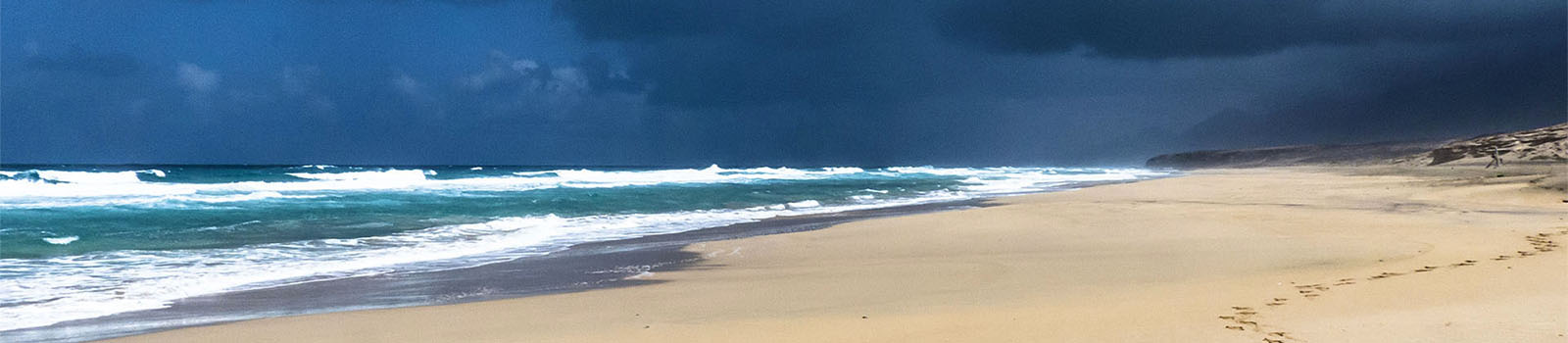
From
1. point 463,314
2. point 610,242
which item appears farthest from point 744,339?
point 610,242

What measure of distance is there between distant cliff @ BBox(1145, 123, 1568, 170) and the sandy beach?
25.9 m

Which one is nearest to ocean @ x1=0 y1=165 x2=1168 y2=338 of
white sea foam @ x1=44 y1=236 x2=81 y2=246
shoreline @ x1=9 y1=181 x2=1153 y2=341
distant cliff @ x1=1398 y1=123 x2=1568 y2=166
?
white sea foam @ x1=44 y1=236 x2=81 y2=246

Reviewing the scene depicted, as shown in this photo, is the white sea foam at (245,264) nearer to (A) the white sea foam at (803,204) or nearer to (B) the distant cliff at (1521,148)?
(A) the white sea foam at (803,204)

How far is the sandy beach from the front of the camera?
4367 millimetres

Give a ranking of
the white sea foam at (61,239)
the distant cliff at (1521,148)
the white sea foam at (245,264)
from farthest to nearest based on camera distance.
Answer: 1. the distant cliff at (1521,148)
2. the white sea foam at (61,239)
3. the white sea foam at (245,264)

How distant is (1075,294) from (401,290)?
15.7ft

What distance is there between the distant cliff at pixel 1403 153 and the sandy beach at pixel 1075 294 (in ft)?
85.1

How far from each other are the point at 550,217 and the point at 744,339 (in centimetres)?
1148

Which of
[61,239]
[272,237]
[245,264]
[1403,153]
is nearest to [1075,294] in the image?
[245,264]

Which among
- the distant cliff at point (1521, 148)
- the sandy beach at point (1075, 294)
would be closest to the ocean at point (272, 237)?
the sandy beach at point (1075, 294)

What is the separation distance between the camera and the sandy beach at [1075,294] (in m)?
4.37

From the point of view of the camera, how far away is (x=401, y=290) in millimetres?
6918

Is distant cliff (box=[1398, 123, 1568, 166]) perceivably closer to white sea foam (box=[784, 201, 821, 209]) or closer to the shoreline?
white sea foam (box=[784, 201, 821, 209])

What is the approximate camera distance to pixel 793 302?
5816 millimetres
